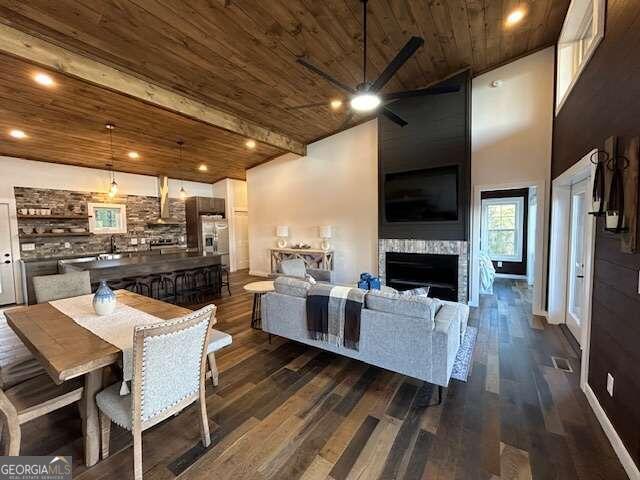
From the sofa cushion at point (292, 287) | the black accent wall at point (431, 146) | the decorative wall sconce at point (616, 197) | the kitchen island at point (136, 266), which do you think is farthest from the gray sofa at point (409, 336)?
the kitchen island at point (136, 266)

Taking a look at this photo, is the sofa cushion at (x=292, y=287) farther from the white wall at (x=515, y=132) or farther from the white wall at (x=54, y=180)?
the white wall at (x=54, y=180)

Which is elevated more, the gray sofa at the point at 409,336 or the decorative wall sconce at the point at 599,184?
the decorative wall sconce at the point at 599,184

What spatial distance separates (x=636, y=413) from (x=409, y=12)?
379 cm

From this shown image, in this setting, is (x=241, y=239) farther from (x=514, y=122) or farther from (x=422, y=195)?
(x=514, y=122)

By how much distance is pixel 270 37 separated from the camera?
9.95 feet

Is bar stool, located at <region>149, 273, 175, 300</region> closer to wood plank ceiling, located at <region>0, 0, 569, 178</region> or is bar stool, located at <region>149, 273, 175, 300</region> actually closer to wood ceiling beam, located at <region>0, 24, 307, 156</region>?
wood plank ceiling, located at <region>0, 0, 569, 178</region>

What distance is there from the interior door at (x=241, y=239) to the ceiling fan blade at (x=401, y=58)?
6.98 m

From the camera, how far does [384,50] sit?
3.50 m

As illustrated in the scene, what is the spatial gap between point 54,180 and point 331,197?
19.2 ft

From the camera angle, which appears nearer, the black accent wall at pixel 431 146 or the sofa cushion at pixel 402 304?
the sofa cushion at pixel 402 304

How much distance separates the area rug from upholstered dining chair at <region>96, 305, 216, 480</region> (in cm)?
235

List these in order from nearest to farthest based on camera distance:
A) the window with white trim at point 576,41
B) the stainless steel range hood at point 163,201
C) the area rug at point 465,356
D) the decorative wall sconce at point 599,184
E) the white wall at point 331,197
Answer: the decorative wall sconce at point 599,184, the window with white trim at point 576,41, the area rug at point 465,356, the white wall at point 331,197, the stainless steel range hood at point 163,201

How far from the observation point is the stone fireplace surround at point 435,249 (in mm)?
4809

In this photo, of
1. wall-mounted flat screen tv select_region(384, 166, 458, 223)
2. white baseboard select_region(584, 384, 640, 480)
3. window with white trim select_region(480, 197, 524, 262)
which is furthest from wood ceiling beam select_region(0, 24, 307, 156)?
window with white trim select_region(480, 197, 524, 262)
